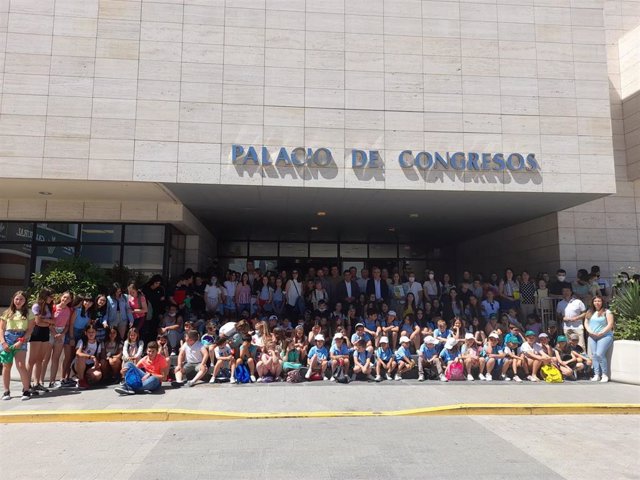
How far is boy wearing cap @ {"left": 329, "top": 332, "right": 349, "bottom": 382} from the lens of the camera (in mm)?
10266

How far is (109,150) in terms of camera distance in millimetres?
11422

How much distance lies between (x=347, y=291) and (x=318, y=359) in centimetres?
369

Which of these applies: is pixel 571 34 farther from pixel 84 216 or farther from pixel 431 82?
pixel 84 216

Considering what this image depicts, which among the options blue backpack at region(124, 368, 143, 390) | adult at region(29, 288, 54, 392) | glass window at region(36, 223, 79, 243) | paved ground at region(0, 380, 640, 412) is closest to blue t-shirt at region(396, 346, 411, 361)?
paved ground at region(0, 380, 640, 412)

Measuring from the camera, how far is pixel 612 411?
8055mm

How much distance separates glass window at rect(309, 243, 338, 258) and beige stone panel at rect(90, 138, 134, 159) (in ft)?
38.6

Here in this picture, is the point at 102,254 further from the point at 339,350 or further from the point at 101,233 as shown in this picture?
the point at 339,350

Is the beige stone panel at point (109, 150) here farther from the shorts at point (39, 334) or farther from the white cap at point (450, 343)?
the white cap at point (450, 343)

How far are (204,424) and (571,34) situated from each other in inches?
544

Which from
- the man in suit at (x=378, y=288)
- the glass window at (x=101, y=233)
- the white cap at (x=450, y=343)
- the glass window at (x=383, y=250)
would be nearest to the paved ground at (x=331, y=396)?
the white cap at (x=450, y=343)

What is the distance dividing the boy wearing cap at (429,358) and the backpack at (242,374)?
383 centimetres

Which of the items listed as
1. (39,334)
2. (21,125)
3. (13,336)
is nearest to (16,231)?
(21,125)

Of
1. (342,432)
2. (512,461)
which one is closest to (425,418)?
(342,432)

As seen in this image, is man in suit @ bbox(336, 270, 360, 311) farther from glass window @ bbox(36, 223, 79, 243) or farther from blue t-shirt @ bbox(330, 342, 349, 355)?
glass window @ bbox(36, 223, 79, 243)
